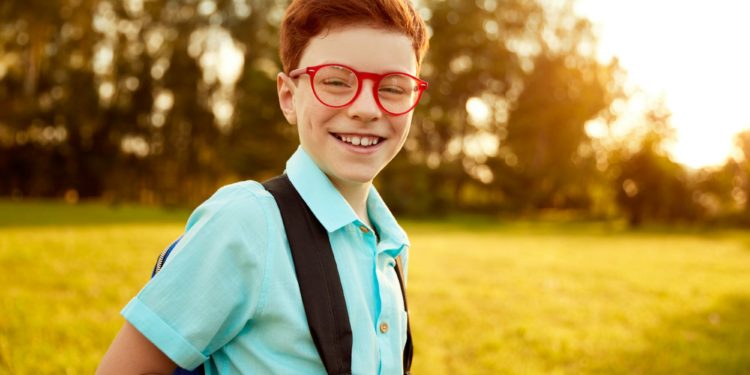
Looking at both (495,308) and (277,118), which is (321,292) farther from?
(277,118)

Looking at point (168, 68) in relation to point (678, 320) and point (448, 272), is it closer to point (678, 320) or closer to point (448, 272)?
point (448, 272)

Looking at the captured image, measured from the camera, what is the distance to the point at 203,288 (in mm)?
1162

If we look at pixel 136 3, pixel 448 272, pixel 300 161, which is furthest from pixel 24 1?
pixel 300 161

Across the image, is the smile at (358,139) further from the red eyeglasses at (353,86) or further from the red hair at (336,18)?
the red hair at (336,18)

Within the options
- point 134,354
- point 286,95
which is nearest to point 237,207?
point 134,354

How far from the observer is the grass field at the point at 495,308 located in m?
4.19

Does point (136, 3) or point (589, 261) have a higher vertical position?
point (136, 3)

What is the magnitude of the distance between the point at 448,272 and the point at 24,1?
69.0 ft

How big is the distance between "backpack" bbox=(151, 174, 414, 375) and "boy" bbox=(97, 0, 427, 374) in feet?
0.08

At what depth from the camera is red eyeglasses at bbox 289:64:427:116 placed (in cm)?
138

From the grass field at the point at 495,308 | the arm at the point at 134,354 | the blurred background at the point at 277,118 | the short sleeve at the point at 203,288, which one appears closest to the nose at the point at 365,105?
the short sleeve at the point at 203,288

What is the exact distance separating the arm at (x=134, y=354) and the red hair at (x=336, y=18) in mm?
739

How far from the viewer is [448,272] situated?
8445mm

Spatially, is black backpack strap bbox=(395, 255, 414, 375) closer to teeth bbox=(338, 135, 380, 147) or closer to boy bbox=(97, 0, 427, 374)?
boy bbox=(97, 0, 427, 374)
